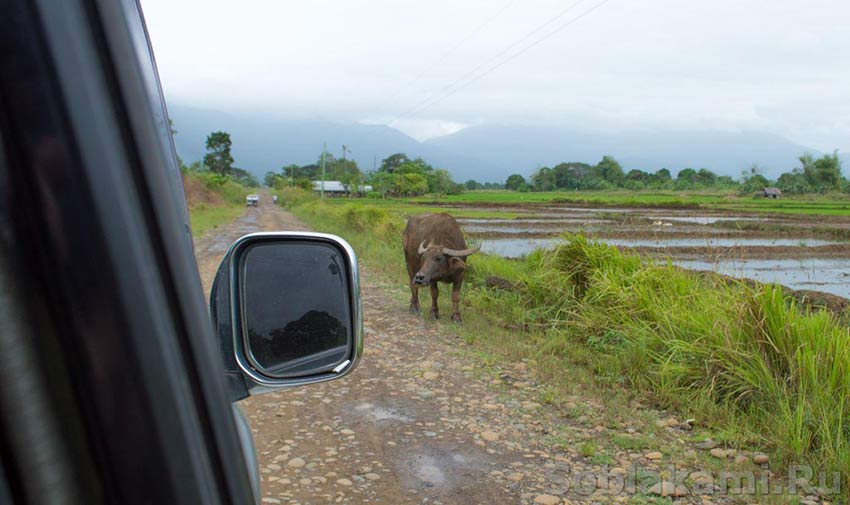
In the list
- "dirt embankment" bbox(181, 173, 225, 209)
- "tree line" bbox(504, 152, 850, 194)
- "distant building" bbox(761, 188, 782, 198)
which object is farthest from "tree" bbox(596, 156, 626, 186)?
"dirt embankment" bbox(181, 173, 225, 209)

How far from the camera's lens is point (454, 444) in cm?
391

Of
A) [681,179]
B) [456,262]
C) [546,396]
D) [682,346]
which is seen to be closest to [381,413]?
[546,396]

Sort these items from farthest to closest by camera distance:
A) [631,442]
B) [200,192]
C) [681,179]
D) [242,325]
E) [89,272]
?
[681,179], [200,192], [631,442], [242,325], [89,272]

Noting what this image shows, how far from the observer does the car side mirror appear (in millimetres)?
1273

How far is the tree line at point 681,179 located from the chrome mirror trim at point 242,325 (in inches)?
1879

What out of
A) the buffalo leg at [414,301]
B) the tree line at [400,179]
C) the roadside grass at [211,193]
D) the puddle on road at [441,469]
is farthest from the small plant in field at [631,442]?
the tree line at [400,179]

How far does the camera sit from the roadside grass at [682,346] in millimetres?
3844

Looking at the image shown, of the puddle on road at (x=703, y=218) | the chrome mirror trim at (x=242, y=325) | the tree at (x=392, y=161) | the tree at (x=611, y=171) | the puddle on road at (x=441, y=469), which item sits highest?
the tree at (x=392, y=161)

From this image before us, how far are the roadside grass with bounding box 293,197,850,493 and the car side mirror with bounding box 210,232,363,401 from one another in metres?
2.96

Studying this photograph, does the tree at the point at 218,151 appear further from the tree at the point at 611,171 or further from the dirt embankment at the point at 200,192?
the tree at the point at 611,171

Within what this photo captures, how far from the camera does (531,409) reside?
14.8 feet

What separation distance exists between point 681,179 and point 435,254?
53599 mm

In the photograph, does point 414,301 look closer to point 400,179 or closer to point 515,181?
point 400,179

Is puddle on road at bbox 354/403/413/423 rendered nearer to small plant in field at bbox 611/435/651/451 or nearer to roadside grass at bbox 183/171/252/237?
small plant in field at bbox 611/435/651/451
